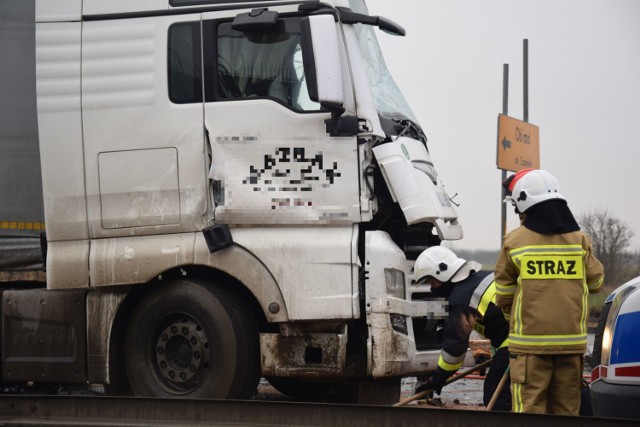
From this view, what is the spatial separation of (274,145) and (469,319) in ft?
6.74

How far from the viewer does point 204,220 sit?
7.63 metres

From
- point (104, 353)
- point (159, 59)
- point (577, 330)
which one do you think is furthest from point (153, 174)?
point (577, 330)

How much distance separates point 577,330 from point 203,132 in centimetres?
318

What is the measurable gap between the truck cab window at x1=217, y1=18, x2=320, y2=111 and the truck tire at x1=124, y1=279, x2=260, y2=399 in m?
1.42

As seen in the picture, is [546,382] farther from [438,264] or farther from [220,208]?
[220,208]

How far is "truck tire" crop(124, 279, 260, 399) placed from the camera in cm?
750

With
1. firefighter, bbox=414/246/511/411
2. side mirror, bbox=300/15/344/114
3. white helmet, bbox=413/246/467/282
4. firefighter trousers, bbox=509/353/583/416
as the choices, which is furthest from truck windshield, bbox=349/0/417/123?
firefighter trousers, bbox=509/353/583/416

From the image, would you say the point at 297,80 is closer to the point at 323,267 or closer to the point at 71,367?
the point at 323,267

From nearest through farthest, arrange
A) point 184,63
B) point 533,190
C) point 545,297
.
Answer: point 545,297
point 533,190
point 184,63

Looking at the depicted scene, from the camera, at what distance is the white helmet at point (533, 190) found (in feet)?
18.7

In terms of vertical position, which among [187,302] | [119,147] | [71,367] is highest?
[119,147]

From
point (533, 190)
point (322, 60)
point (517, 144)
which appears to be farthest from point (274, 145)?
point (517, 144)

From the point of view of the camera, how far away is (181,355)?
7.72m

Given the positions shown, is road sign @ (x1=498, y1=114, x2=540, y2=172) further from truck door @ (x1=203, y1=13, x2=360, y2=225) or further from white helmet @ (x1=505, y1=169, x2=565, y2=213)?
white helmet @ (x1=505, y1=169, x2=565, y2=213)
